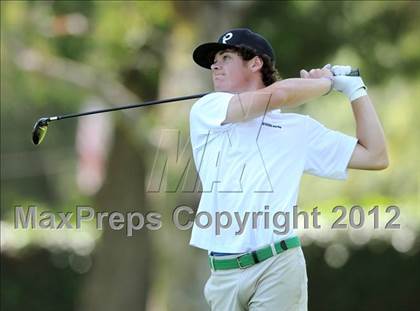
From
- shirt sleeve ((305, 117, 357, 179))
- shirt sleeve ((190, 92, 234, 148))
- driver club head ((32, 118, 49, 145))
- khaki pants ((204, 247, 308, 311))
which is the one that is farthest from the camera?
driver club head ((32, 118, 49, 145))

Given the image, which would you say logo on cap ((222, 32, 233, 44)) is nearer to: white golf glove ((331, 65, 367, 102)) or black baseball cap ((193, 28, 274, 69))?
black baseball cap ((193, 28, 274, 69))

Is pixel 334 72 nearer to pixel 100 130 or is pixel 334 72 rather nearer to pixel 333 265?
pixel 333 265

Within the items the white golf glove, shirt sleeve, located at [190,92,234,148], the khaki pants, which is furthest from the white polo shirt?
the white golf glove

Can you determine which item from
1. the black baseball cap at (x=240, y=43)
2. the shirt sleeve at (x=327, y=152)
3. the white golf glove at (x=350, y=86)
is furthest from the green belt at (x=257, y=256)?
the black baseball cap at (x=240, y=43)

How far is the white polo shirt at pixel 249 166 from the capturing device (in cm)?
508

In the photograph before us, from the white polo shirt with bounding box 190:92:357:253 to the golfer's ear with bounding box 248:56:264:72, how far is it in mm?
242

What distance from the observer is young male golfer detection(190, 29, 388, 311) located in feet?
16.6

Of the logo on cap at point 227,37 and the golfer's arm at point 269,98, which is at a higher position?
the logo on cap at point 227,37

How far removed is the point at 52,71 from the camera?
39.9 ft

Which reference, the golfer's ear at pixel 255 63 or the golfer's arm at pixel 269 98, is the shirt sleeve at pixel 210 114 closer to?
the golfer's arm at pixel 269 98

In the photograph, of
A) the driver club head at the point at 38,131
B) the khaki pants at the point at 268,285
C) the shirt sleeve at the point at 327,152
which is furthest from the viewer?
the driver club head at the point at 38,131

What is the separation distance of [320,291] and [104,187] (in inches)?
157

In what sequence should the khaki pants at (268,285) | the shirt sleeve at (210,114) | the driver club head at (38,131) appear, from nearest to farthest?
the khaki pants at (268,285) → the shirt sleeve at (210,114) → the driver club head at (38,131)

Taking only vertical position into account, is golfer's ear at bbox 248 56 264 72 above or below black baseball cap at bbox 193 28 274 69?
Answer: below
